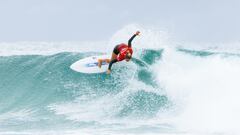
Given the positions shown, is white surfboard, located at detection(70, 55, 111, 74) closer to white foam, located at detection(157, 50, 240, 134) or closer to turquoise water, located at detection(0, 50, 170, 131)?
turquoise water, located at detection(0, 50, 170, 131)

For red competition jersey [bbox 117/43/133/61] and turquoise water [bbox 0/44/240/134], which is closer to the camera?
turquoise water [bbox 0/44/240/134]

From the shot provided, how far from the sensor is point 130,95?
776 inches

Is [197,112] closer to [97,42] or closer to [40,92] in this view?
[40,92]

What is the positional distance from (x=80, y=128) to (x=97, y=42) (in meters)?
16.6

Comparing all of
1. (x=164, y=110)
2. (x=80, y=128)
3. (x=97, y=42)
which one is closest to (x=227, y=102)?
(x=164, y=110)

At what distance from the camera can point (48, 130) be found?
671 inches

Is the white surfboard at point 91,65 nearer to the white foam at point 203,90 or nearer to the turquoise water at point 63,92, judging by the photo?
the turquoise water at point 63,92

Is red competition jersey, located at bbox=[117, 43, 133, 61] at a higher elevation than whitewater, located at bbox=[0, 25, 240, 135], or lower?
higher

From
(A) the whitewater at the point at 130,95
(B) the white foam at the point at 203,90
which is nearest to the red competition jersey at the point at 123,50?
(A) the whitewater at the point at 130,95

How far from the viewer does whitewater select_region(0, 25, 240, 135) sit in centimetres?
1731

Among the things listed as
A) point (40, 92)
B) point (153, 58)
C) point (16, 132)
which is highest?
point (153, 58)

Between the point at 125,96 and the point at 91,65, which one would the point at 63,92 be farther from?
the point at 125,96

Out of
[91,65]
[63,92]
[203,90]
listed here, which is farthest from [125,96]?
[203,90]

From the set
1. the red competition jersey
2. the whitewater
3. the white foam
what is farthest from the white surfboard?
the white foam
